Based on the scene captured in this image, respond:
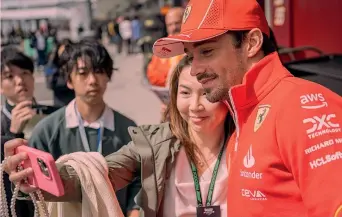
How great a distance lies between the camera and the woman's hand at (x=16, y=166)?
169 cm

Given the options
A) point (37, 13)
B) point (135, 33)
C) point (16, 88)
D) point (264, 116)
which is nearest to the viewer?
point (264, 116)

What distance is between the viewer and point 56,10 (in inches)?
1134

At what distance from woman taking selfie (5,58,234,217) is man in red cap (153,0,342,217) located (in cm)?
15

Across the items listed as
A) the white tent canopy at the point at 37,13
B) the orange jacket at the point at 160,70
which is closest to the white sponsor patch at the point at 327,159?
the orange jacket at the point at 160,70

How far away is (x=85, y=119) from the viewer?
2863 mm

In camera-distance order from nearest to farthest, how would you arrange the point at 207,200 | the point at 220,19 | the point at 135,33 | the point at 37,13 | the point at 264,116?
the point at 264,116 < the point at 220,19 < the point at 207,200 < the point at 135,33 < the point at 37,13

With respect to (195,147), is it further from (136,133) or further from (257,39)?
(257,39)

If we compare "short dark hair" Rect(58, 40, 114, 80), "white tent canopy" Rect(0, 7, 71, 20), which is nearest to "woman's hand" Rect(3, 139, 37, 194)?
"short dark hair" Rect(58, 40, 114, 80)

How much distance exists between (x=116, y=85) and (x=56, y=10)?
1741 centimetres

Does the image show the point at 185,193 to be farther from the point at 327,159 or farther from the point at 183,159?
the point at 327,159

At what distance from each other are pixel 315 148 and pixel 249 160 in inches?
9.2

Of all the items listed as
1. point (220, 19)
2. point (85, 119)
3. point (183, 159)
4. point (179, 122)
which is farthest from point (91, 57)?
point (220, 19)

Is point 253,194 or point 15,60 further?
point 15,60

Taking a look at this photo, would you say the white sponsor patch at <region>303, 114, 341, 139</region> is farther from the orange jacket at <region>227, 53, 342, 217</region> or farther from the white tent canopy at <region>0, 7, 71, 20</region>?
the white tent canopy at <region>0, 7, 71, 20</region>
